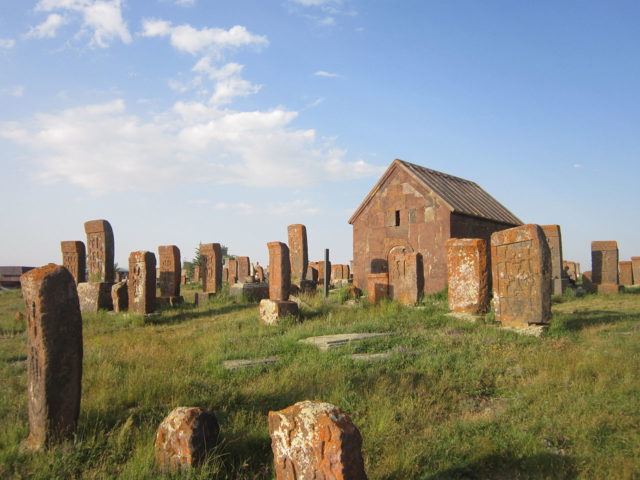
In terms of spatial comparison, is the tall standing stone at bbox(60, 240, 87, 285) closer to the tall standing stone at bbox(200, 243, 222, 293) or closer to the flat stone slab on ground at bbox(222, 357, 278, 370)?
the tall standing stone at bbox(200, 243, 222, 293)

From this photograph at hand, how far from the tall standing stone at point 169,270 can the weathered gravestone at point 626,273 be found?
17290 mm

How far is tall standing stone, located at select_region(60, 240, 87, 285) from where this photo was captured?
543 inches

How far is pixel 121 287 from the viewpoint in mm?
11914

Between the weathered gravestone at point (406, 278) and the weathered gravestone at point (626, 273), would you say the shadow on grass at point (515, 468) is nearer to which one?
the weathered gravestone at point (406, 278)

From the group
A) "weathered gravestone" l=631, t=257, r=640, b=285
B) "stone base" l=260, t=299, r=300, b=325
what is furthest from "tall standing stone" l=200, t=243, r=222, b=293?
"weathered gravestone" l=631, t=257, r=640, b=285

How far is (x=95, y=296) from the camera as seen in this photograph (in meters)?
12.0

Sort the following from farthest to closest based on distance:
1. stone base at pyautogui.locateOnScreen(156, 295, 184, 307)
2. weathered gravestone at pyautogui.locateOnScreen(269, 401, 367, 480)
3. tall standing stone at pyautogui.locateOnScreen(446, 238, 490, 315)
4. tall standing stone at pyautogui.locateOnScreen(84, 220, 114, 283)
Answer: stone base at pyautogui.locateOnScreen(156, 295, 184, 307) → tall standing stone at pyautogui.locateOnScreen(84, 220, 114, 283) → tall standing stone at pyautogui.locateOnScreen(446, 238, 490, 315) → weathered gravestone at pyautogui.locateOnScreen(269, 401, 367, 480)

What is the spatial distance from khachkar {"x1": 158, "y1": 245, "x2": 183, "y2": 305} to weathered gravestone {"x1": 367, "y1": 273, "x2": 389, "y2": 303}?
5768 millimetres

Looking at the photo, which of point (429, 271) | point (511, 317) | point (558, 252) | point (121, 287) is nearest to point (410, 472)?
point (511, 317)

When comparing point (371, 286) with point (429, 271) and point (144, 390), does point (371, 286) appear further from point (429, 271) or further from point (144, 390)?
point (144, 390)

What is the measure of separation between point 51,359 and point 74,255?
11.4 metres

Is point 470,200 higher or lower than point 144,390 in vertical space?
higher

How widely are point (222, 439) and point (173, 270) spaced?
36.7ft

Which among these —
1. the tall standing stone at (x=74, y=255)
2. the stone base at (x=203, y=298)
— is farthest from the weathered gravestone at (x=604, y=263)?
the tall standing stone at (x=74, y=255)
